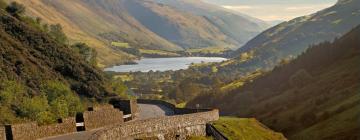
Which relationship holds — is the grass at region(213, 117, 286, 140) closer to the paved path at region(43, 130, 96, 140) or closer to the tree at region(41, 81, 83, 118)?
the paved path at region(43, 130, 96, 140)

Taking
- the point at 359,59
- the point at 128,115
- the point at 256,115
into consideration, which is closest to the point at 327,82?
the point at 359,59

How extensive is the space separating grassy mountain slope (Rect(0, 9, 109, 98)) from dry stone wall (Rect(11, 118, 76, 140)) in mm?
84888

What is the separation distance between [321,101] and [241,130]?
69146mm

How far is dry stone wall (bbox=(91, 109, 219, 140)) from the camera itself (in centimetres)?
4278

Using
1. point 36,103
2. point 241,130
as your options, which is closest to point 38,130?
point 241,130

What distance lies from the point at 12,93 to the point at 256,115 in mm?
57161

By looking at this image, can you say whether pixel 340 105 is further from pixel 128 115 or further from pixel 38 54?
pixel 38 54

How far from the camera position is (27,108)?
374 ft

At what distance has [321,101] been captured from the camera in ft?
427

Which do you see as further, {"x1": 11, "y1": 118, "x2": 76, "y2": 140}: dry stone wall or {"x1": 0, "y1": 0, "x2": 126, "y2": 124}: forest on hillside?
{"x1": 0, "y1": 0, "x2": 126, "y2": 124}: forest on hillside

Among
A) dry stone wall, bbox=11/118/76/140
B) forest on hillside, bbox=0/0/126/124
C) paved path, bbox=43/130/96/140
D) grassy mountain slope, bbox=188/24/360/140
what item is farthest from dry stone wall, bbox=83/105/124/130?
forest on hillside, bbox=0/0/126/124

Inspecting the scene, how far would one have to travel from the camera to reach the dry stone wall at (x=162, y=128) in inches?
1684

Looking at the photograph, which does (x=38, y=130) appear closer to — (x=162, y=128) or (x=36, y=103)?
(x=162, y=128)

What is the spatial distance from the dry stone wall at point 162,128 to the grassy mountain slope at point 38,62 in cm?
8418
